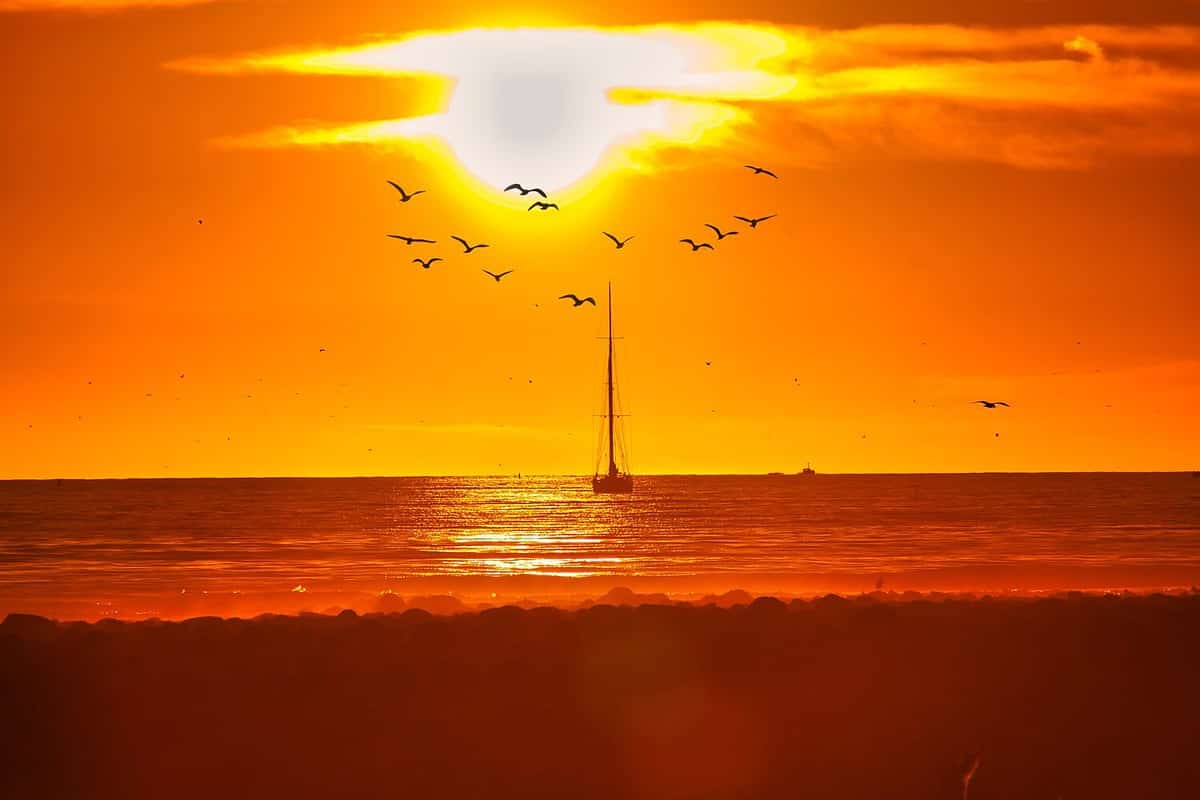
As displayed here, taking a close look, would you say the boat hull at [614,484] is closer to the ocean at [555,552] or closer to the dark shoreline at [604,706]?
the ocean at [555,552]

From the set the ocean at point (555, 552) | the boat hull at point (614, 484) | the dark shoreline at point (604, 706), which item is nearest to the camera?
the dark shoreline at point (604, 706)

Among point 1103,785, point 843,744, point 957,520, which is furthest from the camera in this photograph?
point 957,520

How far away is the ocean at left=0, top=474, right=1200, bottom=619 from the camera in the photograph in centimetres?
4481

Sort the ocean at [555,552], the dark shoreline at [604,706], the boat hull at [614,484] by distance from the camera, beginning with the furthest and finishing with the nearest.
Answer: the boat hull at [614,484]
the ocean at [555,552]
the dark shoreline at [604,706]

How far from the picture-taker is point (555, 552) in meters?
68.9

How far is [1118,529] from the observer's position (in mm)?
90562

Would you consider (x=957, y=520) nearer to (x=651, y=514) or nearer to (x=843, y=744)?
(x=651, y=514)

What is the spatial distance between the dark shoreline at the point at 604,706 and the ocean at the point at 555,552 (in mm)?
11789

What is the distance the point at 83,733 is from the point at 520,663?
19.1 feet

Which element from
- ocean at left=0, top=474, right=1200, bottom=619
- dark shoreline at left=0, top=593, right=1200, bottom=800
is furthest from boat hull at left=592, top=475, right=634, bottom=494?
dark shoreline at left=0, top=593, right=1200, bottom=800

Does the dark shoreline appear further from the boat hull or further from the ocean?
the boat hull

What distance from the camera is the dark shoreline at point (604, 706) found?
54.2ft

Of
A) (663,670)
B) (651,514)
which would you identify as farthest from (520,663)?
(651,514)

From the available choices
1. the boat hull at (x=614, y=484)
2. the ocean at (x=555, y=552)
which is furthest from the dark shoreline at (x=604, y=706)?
the boat hull at (x=614, y=484)
